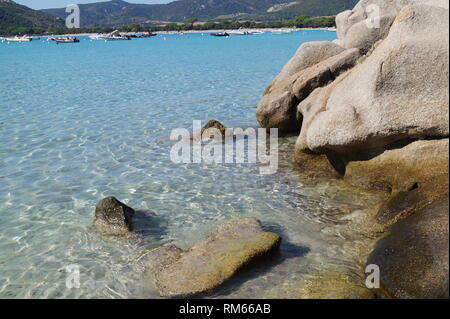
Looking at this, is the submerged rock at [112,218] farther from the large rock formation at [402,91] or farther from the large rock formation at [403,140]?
the large rock formation at [402,91]

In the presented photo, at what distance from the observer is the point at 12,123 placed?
17.6 metres

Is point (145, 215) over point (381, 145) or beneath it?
beneath

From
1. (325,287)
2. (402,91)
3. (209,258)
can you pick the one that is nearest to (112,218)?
(209,258)

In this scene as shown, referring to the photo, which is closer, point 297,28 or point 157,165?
point 157,165

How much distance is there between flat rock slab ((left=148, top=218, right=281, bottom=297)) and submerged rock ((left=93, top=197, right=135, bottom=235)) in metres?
1.06

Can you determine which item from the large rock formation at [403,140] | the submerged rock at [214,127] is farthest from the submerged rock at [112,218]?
the submerged rock at [214,127]

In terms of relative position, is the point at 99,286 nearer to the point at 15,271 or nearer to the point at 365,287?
the point at 15,271

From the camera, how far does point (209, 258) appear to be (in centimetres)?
655

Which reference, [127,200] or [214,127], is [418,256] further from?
[214,127]

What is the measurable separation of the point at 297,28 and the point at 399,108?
170 metres

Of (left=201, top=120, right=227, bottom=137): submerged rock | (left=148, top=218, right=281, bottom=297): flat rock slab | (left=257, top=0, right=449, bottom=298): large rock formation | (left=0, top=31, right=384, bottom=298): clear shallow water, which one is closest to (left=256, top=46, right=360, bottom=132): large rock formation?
(left=0, top=31, right=384, bottom=298): clear shallow water

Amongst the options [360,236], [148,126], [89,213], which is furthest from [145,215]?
[148,126]

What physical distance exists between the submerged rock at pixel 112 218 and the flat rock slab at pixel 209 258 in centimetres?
106

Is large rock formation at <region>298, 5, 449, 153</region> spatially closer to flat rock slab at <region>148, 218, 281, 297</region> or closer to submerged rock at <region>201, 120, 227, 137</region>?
flat rock slab at <region>148, 218, 281, 297</region>
